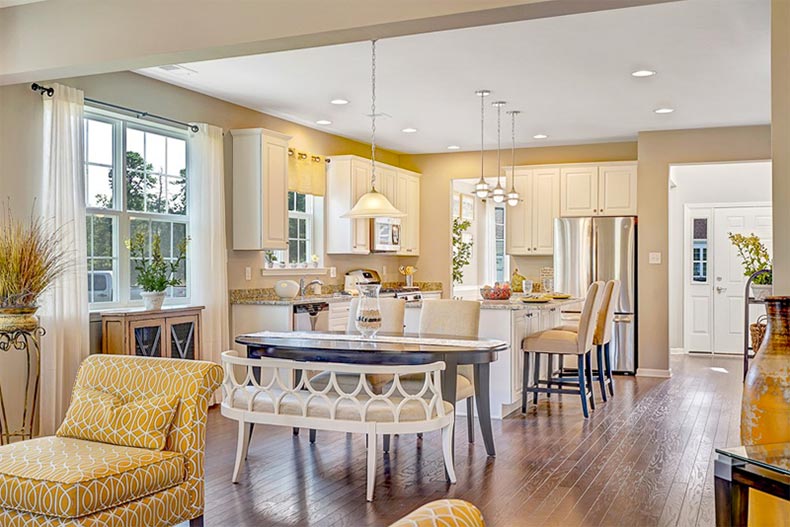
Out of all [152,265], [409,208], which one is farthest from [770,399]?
[409,208]

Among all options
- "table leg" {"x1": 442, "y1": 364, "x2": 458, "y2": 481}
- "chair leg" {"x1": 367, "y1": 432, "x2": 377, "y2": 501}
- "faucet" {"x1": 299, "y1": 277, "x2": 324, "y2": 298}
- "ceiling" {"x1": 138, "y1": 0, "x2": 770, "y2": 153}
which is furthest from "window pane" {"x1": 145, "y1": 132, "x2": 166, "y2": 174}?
"chair leg" {"x1": 367, "y1": 432, "x2": 377, "y2": 501}

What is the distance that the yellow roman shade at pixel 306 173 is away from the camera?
7.07 m

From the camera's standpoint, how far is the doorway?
9430mm

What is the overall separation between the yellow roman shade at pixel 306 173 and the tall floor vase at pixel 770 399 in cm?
540

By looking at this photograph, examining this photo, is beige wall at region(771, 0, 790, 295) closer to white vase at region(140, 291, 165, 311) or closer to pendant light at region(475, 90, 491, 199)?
pendant light at region(475, 90, 491, 199)

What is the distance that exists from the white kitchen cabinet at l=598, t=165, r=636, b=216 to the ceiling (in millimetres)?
519

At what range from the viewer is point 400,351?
387 cm

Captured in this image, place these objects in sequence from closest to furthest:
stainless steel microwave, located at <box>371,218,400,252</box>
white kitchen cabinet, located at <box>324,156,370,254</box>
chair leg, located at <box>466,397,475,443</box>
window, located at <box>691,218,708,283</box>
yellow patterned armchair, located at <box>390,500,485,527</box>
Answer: yellow patterned armchair, located at <box>390,500,485,527</box> → chair leg, located at <box>466,397,475,443</box> → white kitchen cabinet, located at <box>324,156,370,254</box> → stainless steel microwave, located at <box>371,218,400,252</box> → window, located at <box>691,218,708,283</box>

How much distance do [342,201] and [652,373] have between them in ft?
12.8

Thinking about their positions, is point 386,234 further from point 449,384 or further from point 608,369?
point 449,384

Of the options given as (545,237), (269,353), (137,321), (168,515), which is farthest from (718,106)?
(168,515)

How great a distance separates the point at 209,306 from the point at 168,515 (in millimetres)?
3193

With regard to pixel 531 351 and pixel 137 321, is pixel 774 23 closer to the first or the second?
pixel 531 351

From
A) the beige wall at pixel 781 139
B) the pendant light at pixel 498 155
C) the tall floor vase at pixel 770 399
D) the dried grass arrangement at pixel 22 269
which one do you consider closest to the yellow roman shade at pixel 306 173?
the pendant light at pixel 498 155
